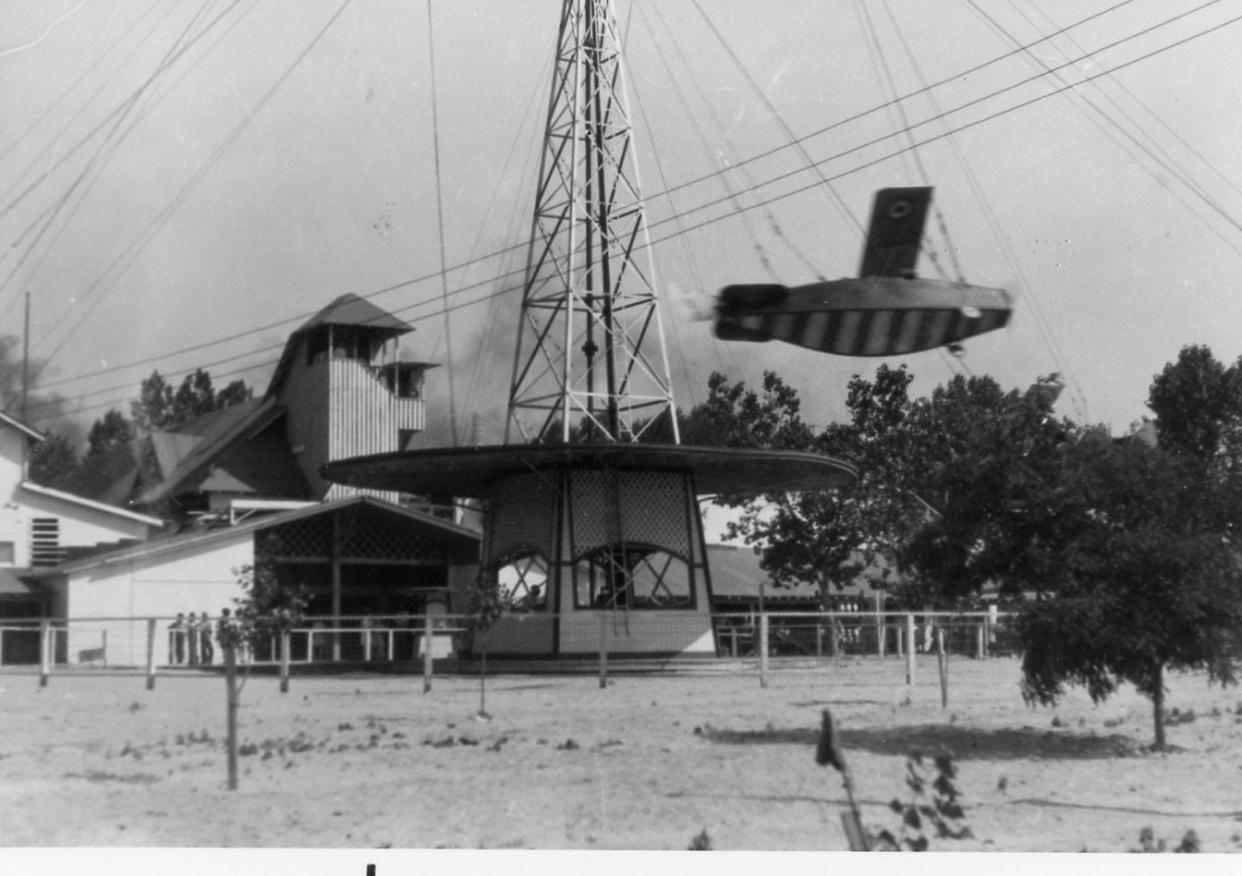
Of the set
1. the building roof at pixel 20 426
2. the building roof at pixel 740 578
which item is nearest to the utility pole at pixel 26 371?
the building roof at pixel 20 426

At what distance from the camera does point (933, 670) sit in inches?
1005

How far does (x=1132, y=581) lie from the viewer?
49.4 ft

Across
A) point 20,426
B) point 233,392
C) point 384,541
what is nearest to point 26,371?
point 20,426

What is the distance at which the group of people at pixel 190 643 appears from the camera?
15.5 metres

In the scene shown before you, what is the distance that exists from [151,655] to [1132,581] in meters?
14.2

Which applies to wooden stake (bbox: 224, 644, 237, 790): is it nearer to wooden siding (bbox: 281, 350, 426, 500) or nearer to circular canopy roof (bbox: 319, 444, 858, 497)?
circular canopy roof (bbox: 319, 444, 858, 497)

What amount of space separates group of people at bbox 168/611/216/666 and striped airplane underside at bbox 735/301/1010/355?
6213 mm

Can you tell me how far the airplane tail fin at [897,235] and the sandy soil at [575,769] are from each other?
14.9 feet

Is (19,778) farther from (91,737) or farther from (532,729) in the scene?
(532,729)

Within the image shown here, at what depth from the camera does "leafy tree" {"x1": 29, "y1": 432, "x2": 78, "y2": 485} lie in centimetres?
4315

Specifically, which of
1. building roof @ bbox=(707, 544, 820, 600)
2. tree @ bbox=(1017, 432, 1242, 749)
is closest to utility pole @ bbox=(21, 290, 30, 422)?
tree @ bbox=(1017, 432, 1242, 749)

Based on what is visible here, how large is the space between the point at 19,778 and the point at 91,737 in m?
2.65

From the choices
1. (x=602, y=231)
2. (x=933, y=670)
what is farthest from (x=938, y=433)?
(x=602, y=231)

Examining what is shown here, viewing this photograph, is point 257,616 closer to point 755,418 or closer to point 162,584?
point 162,584
